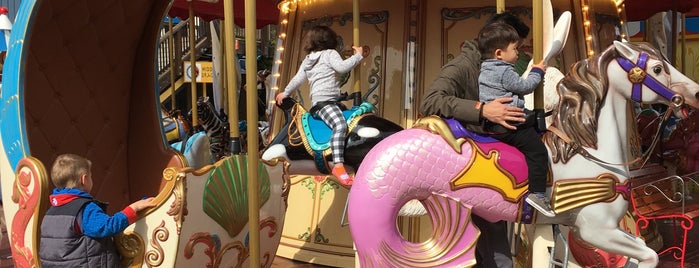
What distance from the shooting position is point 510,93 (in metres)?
3.12

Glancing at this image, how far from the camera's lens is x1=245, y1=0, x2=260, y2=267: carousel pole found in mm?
2912

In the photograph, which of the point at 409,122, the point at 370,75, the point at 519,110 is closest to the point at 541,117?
the point at 519,110

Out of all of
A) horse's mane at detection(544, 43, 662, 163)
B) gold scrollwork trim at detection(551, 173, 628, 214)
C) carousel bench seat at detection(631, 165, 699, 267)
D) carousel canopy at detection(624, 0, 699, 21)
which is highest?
carousel canopy at detection(624, 0, 699, 21)

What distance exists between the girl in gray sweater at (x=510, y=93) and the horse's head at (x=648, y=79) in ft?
1.40

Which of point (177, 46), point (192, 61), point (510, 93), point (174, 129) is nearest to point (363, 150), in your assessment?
point (510, 93)

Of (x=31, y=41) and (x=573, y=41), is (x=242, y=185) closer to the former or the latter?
(x=31, y=41)

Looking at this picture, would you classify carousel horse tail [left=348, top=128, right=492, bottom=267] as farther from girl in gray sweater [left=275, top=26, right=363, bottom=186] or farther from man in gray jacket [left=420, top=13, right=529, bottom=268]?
girl in gray sweater [left=275, top=26, right=363, bottom=186]

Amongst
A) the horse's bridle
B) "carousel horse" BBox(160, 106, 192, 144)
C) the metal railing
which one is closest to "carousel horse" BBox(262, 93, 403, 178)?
the horse's bridle

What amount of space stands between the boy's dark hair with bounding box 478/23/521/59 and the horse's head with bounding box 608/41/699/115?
1.59ft

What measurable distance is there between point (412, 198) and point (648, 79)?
118cm

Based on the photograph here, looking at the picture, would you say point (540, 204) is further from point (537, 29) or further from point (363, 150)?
point (363, 150)

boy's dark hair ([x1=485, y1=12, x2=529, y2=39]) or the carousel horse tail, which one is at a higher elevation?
boy's dark hair ([x1=485, y1=12, x2=529, y2=39])

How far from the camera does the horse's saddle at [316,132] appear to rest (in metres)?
4.36

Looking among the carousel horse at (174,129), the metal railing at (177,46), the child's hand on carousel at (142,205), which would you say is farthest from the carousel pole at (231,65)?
the metal railing at (177,46)
